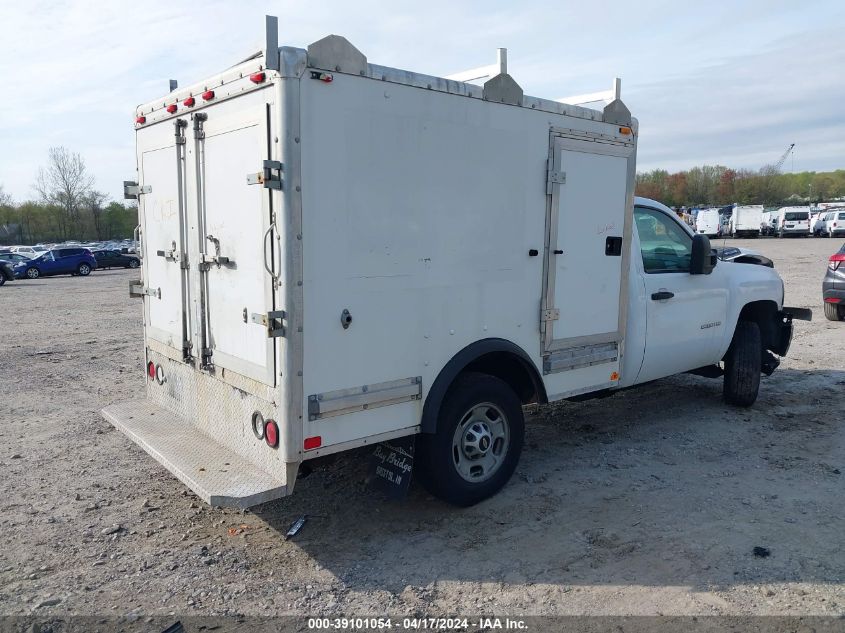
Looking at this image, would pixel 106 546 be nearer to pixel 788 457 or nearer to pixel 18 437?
pixel 18 437

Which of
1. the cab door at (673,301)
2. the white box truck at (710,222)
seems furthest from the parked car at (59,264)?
the white box truck at (710,222)

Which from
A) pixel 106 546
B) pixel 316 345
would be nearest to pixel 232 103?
pixel 316 345

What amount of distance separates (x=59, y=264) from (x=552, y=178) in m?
31.2

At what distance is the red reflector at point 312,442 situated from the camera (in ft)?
12.0

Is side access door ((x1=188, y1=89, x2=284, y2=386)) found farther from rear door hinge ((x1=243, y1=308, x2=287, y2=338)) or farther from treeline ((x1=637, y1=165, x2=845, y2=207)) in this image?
treeline ((x1=637, y1=165, x2=845, y2=207))

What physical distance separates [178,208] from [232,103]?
0.96 metres

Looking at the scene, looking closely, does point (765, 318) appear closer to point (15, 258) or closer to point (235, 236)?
point (235, 236)

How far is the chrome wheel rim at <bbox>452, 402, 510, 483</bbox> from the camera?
445 centimetres

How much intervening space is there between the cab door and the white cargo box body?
66 cm

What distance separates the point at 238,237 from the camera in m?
3.93

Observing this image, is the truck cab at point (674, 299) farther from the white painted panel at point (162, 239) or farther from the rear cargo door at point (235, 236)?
the white painted panel at point (162, 239)

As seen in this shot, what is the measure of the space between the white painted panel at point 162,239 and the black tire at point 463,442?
1.86m

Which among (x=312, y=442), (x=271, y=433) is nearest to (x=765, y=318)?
(x=312, y=442)

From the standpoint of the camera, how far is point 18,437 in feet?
20.0
